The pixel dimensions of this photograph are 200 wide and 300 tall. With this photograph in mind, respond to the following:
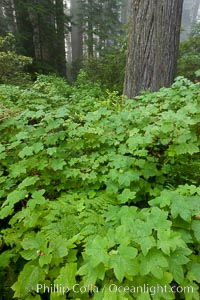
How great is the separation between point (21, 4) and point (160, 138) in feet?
30.5

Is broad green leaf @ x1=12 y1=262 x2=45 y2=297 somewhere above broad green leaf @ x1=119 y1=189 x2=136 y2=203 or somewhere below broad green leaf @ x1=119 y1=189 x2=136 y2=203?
below

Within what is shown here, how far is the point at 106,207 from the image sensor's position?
1974 millimetres

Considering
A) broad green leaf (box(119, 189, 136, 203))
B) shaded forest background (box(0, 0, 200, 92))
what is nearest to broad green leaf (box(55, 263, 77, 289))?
broad green leaf (box(119, 189, 136, 203))

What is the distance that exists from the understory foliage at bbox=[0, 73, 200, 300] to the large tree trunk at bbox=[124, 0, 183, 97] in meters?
1.31

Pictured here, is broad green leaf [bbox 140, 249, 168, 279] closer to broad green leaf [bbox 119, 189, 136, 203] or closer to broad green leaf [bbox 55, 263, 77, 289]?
broad green leaf [bbox 55, 263, 77, 289]

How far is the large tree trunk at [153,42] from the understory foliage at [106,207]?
1314mm

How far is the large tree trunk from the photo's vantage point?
13.5ft

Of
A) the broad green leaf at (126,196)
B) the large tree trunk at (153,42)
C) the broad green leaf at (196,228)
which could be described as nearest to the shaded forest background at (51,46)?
the large tree trunk at (153,42)

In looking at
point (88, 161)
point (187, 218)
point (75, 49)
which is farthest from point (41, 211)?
point (75, 49)

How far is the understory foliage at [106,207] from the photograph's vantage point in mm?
1380

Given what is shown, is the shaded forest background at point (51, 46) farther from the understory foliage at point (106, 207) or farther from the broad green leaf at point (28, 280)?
the broad green leaf at point (28, 280)

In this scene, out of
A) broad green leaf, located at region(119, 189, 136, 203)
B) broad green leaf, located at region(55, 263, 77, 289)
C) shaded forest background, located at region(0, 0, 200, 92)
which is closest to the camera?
broad green leaf, located at region(55, 263, 77, 289)

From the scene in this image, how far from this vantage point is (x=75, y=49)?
68.8ft

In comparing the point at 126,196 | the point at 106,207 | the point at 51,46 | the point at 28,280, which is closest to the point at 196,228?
the point at 126,196
